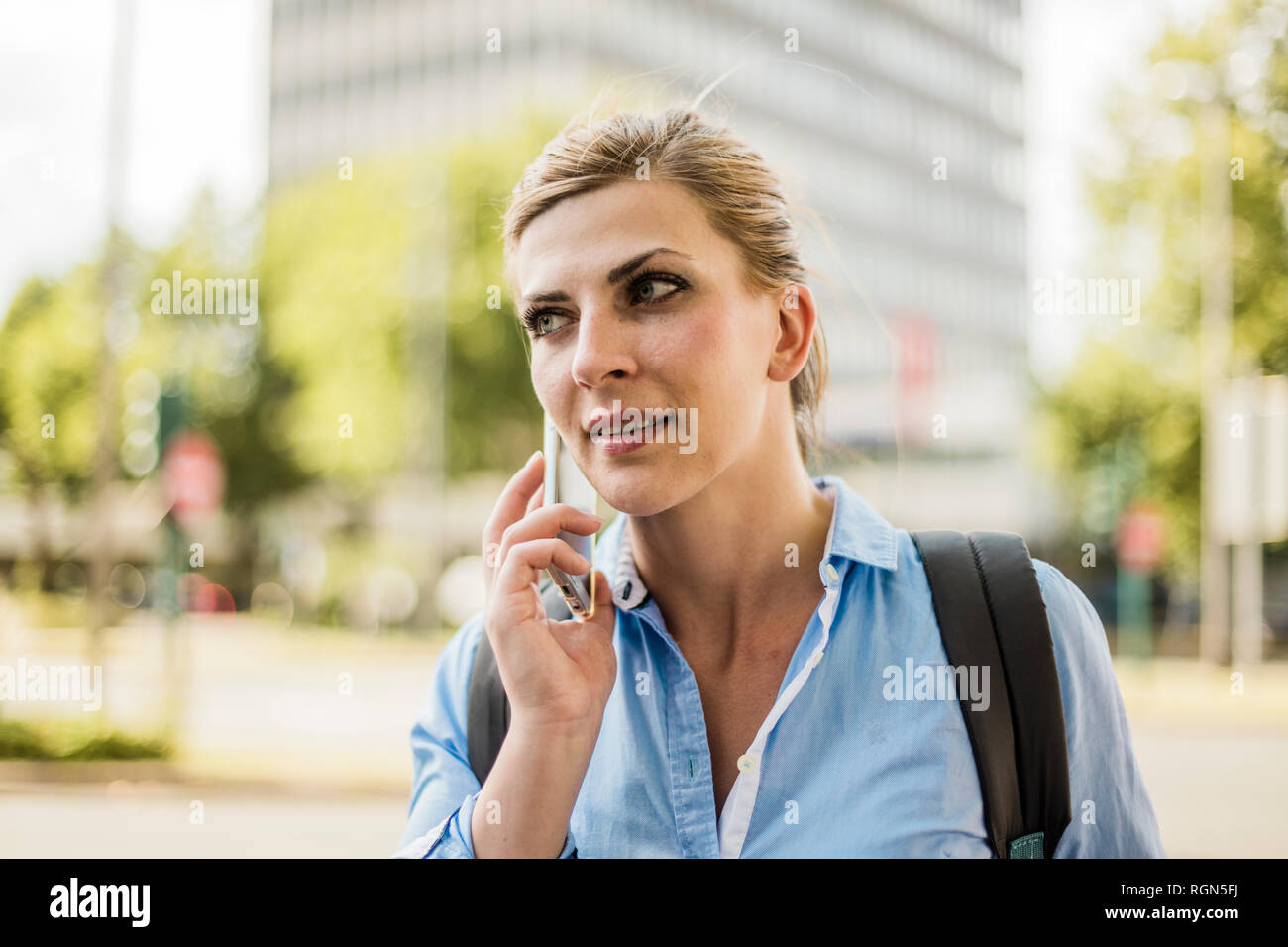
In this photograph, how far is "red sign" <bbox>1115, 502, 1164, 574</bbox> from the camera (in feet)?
54.6

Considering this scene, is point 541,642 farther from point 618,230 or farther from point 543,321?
point 618,230

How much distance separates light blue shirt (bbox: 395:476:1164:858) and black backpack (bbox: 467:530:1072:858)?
3 centimetres

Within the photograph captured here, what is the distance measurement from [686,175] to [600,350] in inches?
12.0

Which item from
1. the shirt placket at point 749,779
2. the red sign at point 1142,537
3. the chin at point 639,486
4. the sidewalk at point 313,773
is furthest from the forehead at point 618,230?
the red sign at point 1142,537

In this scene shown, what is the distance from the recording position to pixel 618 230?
155 centimetres

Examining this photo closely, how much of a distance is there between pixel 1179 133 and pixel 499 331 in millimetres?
14503

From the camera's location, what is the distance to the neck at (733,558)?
5.58ft

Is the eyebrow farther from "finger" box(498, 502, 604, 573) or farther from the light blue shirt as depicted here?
the light blue shirt

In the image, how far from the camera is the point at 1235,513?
30.8 ft

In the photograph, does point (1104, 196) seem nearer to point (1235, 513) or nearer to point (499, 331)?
point (1235, 513)

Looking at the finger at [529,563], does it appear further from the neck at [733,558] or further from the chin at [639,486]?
the neck at [733,558]
